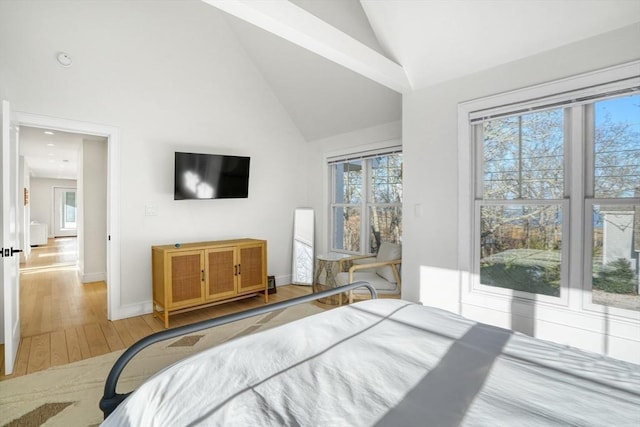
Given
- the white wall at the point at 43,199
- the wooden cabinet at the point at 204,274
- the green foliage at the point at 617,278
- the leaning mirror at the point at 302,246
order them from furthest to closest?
the white wall at the point at 43,199
the leaning mirror at the point at 302,246
the wooden cabinet at the point at 204,274
the green foliage at the point at 617,278

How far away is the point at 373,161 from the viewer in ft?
14.7

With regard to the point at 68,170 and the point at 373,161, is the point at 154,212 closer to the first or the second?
the point at 373,161

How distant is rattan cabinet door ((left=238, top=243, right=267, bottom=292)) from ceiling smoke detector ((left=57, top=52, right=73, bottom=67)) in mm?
2471

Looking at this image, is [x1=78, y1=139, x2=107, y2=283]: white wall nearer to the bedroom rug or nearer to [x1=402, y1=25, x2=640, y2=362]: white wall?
the bedroom rug

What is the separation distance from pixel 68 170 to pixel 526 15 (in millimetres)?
11584

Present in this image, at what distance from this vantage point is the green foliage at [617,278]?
2098mm

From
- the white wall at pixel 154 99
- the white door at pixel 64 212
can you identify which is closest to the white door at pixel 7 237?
the white wall at pixel 154 99

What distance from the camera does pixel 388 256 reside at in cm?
370

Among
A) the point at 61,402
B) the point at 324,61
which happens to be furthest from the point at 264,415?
the point at 324,61

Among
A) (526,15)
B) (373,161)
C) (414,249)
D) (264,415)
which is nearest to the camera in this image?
(264,415)

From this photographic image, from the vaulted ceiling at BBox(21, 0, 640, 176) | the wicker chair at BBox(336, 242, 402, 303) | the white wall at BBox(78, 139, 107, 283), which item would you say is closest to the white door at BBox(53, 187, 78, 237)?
the white wall at BBox(78, 139, 107, 283)

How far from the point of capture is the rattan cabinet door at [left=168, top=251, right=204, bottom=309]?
11.0 ft

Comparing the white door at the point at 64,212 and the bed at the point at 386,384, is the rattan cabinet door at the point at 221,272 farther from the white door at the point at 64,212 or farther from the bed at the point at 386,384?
the white door at the point at 64,212

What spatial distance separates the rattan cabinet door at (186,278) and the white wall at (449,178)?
218 centimetres
